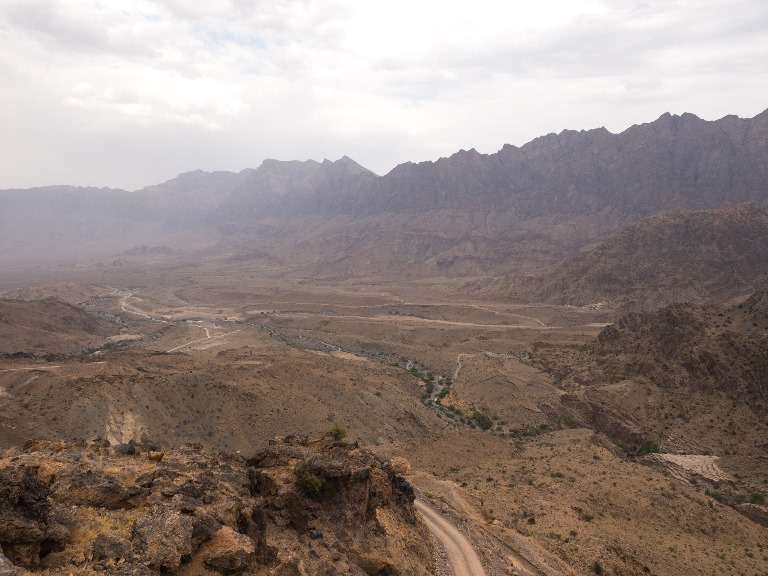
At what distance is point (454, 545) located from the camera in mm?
20797

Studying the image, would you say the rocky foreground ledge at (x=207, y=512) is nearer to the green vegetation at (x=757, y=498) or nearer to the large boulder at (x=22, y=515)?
the large boulder at (x=22, y=515)

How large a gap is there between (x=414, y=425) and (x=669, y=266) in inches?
3485

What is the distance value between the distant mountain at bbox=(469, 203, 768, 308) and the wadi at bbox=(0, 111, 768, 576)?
518mm

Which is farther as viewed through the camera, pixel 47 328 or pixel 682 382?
pixel 47 328

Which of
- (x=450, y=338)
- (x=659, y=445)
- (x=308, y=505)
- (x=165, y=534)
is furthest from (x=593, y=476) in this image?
(x=450, y=338)

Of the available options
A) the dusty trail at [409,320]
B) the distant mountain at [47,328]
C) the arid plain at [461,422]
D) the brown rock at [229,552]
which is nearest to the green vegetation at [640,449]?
the arid plain at [461,422]

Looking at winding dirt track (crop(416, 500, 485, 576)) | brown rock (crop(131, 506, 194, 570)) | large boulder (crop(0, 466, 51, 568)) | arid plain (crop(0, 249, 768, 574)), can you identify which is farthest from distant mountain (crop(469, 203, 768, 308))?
large boulder (crop(0, 466, 51, 568))

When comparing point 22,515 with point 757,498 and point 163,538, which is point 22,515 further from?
point 757,498

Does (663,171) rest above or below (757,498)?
above

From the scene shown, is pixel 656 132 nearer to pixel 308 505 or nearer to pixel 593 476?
pixel 593 476

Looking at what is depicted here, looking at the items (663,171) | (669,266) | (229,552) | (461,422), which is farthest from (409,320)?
(663,171)

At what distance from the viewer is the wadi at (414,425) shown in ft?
44.3

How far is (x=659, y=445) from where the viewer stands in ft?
138

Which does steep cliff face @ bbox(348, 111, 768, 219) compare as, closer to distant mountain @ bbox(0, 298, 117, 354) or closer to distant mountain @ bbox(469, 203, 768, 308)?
distant mountain @ bbox(469, 203, 768, 308)
